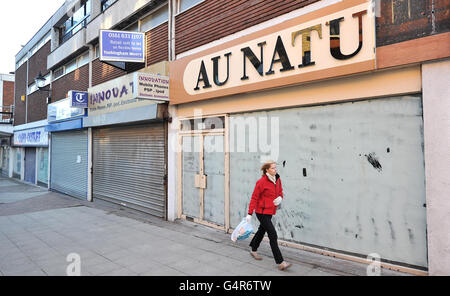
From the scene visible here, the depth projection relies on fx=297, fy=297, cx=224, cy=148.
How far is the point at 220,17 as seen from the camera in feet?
23.6

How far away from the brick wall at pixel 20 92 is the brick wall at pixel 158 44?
16315 mm

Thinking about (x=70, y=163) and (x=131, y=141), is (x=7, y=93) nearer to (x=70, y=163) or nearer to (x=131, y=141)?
(x=70, y=163)

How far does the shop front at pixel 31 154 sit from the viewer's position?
17809 mm

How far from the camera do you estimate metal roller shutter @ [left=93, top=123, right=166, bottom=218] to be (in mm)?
9078

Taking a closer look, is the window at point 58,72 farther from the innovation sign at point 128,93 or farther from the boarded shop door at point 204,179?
the boarded shop door at point 204,179

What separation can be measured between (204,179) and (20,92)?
21332 mm

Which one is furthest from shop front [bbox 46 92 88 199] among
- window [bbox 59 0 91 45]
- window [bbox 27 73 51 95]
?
window [bbox 59 0 91 45]

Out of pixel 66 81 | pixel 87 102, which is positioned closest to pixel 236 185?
pixel 87 102

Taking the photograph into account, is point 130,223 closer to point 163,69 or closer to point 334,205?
point 163,69

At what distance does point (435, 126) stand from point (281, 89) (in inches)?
106

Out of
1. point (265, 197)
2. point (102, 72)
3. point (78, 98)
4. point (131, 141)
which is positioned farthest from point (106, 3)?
point (265, 197)

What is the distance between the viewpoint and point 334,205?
516 centimetres

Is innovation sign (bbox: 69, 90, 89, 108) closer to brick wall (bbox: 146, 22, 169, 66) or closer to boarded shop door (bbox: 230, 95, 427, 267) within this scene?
brick wall (bbox: 146, 22, 169, 66)

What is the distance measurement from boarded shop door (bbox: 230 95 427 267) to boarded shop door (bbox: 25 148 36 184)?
62.0ft
